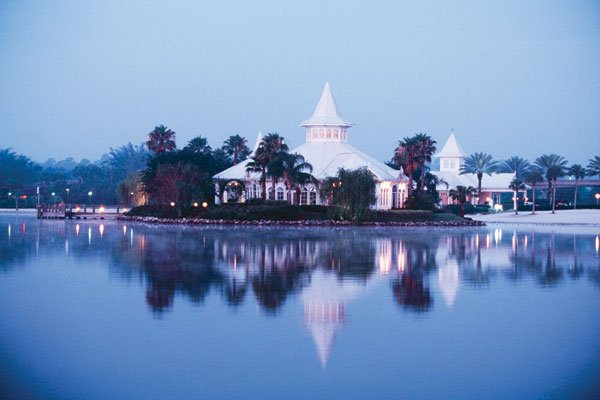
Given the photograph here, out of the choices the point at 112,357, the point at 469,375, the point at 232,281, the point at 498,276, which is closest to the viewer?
the point at 469,375

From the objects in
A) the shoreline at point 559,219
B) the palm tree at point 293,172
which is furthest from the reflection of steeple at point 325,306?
the shoreline at point 559,219

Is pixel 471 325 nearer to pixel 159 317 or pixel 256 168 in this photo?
pixel 159 317

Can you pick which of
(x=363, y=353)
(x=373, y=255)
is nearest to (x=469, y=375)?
(x=363, y=353)

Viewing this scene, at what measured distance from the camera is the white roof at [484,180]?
92.6 m

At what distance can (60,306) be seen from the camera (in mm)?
14883

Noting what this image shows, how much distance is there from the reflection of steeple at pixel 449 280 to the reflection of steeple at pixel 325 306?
77.4 inches

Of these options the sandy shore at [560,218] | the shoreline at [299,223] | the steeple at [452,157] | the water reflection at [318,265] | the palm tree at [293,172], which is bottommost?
the water reflection at [318,265]

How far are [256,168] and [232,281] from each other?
41444mm

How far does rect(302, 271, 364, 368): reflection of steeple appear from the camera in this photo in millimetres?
11664

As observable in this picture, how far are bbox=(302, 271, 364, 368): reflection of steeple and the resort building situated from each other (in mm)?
71093

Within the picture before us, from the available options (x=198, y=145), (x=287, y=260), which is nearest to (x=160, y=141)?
(x=198, y=145)

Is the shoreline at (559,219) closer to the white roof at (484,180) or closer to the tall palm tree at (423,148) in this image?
the tall palm tree at (423,148)

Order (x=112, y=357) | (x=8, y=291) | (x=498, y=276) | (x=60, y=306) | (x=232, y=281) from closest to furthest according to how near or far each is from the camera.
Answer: (x=112, y=357)
(x=60, y=306)
(x=8, y=291)
(x=232, y=281)
(x=498, y=276)

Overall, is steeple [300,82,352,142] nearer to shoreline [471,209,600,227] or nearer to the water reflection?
shoreline [471,209,600,227]
